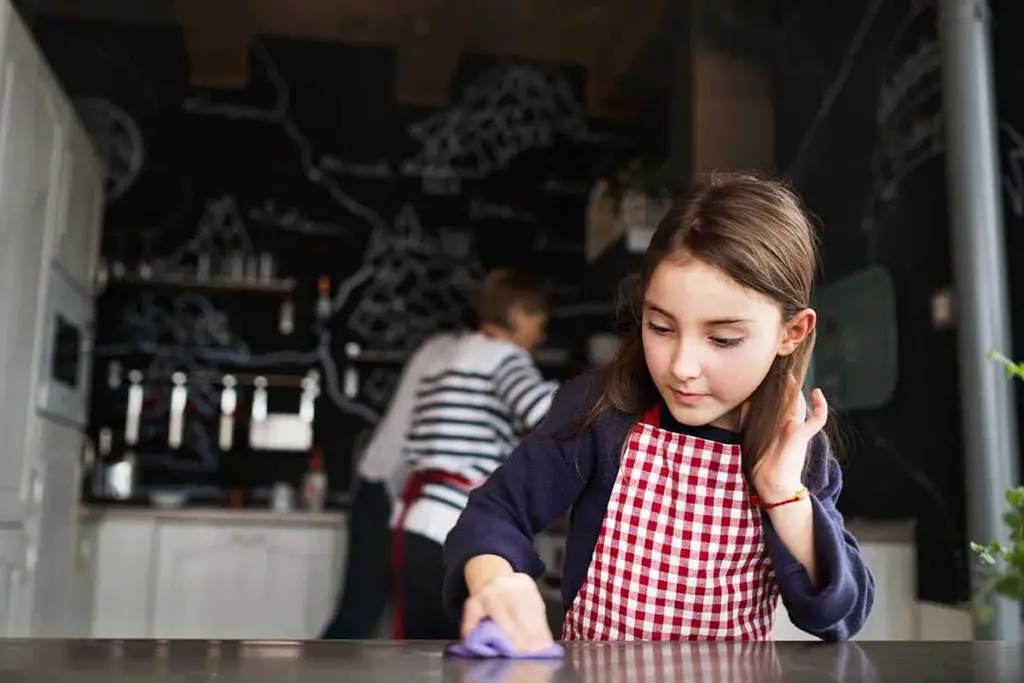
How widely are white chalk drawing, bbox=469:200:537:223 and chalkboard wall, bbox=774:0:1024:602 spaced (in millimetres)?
1608

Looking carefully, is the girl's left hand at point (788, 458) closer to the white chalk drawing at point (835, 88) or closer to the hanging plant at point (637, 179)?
the white chalk drawing at point (835, 88)

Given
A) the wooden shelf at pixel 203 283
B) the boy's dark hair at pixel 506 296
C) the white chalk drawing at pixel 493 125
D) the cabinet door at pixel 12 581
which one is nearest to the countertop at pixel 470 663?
the boy's dark hair at pixel 506 296

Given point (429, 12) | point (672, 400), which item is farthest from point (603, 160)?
point (672, 400)

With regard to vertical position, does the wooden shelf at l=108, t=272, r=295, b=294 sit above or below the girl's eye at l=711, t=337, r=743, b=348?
above

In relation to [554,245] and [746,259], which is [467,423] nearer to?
[746,259]

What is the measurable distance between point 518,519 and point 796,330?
0.31 m

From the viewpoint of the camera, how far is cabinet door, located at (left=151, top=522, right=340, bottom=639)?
134 inches

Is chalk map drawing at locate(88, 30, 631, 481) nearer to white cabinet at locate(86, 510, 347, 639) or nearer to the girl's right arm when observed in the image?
white cabinet at locate(86, 510, 347, 639)

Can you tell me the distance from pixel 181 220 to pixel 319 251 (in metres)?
0.55

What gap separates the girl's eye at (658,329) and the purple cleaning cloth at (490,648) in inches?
12.6

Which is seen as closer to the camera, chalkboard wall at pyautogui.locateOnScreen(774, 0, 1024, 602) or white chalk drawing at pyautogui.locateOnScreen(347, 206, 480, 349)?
chalkboard wall at pyautogui.locateOnScreen(774, 0, 1024, 602)

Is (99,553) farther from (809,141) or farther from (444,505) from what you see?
(809,141)

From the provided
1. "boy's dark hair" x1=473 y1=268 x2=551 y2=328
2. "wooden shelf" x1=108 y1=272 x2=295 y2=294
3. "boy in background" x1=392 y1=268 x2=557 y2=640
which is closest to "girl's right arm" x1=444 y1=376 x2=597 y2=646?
"boy in background" x1=392 y1=268 x2=557 y2=640

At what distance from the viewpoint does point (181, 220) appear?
4.04m
